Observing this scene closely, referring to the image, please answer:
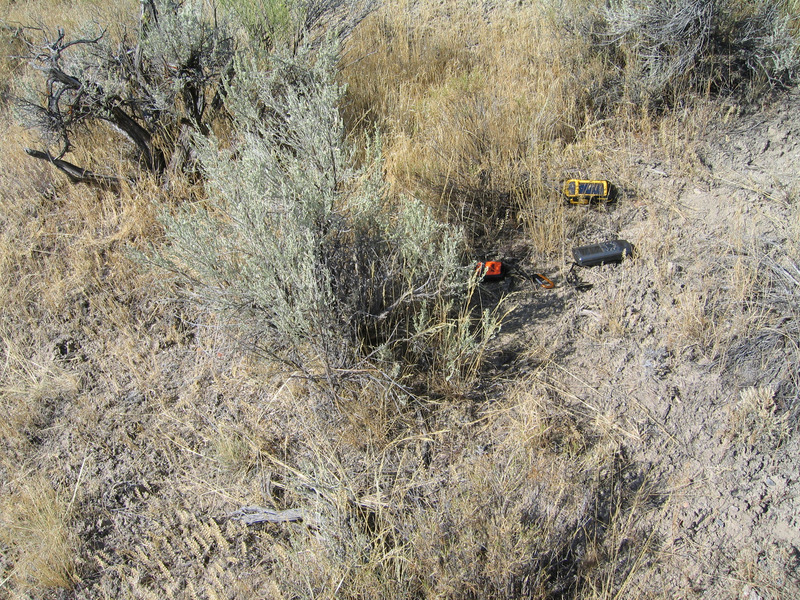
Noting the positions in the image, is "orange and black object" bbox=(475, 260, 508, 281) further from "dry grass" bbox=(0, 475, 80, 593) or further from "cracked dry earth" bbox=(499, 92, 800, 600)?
"dry grass" bbox=(0, 475, 80, 593)

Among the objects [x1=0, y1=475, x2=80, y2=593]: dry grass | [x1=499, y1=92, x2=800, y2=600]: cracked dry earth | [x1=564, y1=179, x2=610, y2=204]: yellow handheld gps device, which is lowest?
[x1=499, y1=92, x2=800, y2=600]: cracked dry earth

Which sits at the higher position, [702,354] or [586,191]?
[586,191]

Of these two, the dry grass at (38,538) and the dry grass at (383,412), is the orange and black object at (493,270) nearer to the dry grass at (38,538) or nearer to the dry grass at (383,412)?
the dry grass at (383,412)

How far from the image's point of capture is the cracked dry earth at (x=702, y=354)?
238 cm

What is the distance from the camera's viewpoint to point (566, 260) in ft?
11.9

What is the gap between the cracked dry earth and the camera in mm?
2375

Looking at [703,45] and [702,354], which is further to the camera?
[703,45]

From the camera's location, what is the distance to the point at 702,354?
2.94 m

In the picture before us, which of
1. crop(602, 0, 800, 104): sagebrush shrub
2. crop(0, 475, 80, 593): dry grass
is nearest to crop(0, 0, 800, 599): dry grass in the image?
crop(0, 475, 80, 593): dry grass

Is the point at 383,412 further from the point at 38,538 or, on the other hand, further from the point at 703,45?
the point at 703,45

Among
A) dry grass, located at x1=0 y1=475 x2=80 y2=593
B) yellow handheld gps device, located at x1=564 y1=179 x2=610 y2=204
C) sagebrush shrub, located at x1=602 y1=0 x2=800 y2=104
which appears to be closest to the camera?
dry grass, located at x1=0 y1=475 x2=80 y2=593

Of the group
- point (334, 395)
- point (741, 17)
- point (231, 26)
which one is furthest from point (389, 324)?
point (741, 17)

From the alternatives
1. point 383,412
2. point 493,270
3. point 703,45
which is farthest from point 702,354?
point 703,45

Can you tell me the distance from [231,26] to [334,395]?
11.4 ft
